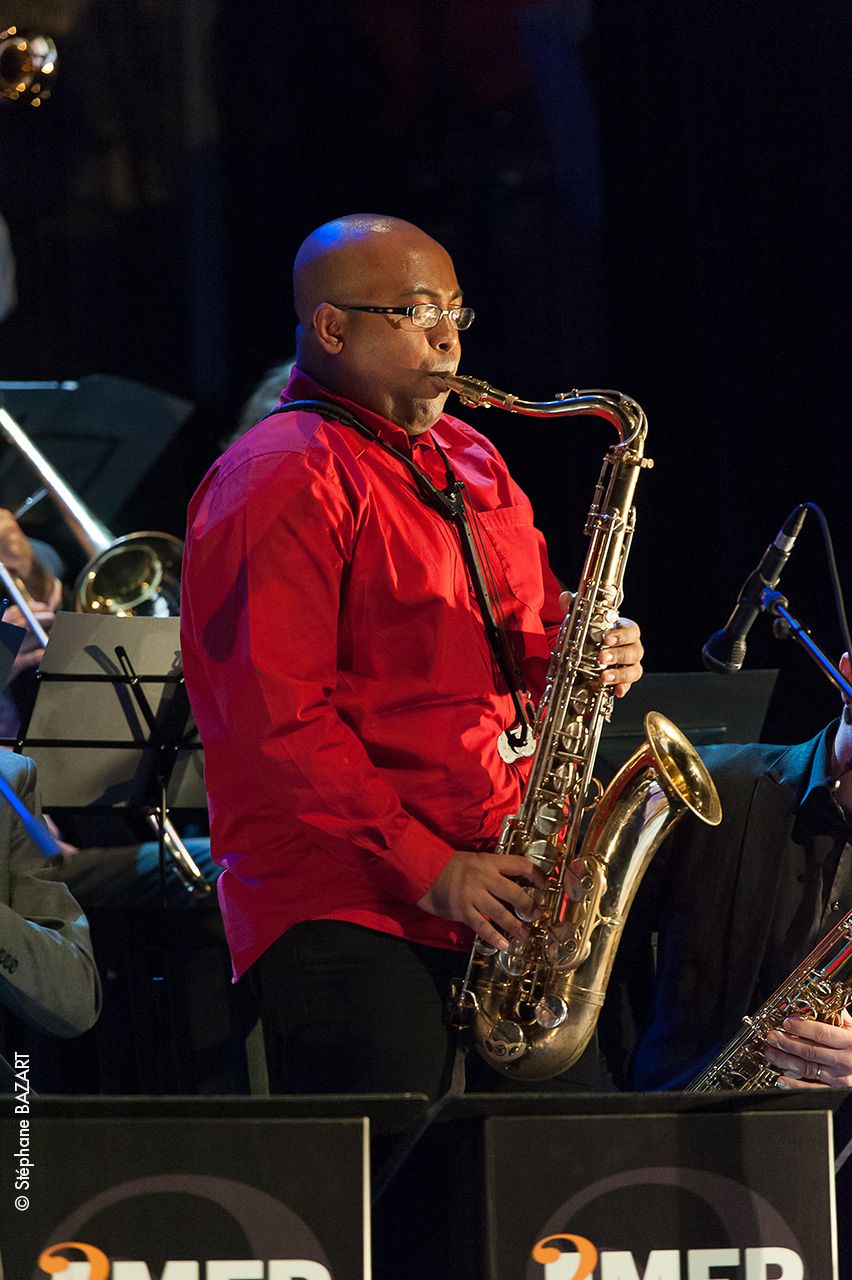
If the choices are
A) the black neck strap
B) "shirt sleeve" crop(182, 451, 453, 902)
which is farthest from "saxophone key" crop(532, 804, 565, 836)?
"shirt sleeve" crop(182, 451, 453, 902)

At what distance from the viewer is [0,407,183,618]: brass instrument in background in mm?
4922

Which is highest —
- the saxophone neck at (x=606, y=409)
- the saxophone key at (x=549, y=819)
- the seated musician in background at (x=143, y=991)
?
the saxophone neck at (x=606, y=409)

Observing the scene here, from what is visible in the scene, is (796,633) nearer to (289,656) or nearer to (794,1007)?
(794,1007)

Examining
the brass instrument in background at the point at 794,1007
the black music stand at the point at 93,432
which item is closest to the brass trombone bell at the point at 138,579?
the black music stand at the point at 93,432

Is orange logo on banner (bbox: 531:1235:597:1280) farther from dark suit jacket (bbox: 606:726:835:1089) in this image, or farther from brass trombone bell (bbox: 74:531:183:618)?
brass trombone bell (bbox: 74:531:183:618)

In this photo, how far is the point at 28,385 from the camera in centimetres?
512

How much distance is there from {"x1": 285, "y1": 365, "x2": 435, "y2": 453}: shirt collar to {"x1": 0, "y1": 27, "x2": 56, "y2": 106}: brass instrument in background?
2.46 metres

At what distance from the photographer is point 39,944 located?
107 inches

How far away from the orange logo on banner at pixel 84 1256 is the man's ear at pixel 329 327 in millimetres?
1483

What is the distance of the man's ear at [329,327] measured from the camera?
2.55m

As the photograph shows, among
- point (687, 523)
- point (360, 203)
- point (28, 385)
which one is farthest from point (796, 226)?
point (28, 385)

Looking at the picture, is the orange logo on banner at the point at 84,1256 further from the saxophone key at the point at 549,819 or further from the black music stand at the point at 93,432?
the black music stand at the point at 93,432

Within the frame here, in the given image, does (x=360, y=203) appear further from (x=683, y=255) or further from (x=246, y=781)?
(x=246, y=781)

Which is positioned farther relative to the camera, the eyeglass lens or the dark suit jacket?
the dark suit jacket
